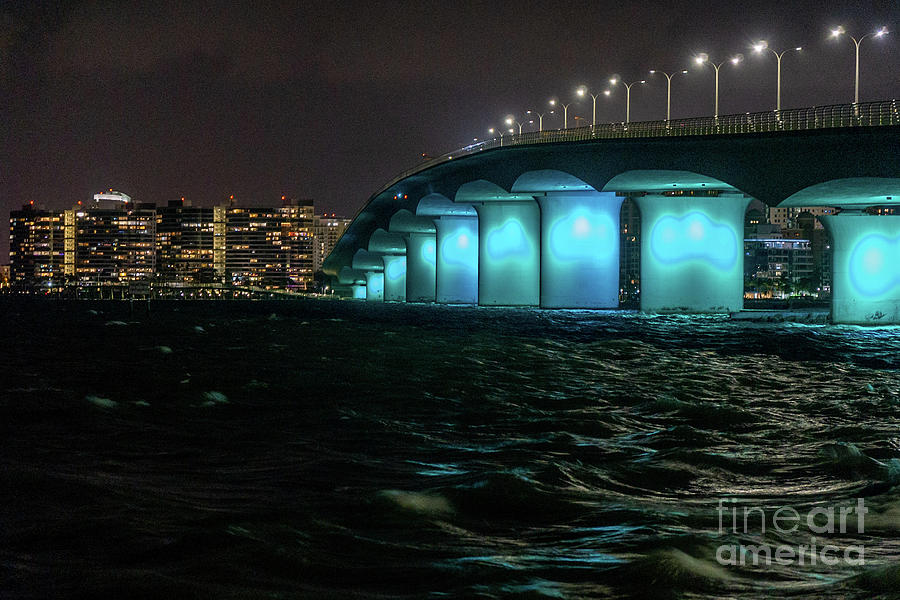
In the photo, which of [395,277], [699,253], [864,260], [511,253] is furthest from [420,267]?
[864,260]

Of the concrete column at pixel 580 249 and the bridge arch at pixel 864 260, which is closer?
the bridge arch at pixel 864 260

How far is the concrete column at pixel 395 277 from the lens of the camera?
177 meters

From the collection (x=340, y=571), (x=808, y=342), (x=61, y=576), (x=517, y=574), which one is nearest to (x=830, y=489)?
(x=517, y=574)

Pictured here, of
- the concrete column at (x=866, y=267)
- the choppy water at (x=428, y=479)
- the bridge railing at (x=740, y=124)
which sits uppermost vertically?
the bridge railing at (x=740, y=124)

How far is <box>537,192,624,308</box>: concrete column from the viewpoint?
304 ft

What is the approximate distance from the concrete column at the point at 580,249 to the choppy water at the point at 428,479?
62.1 meters

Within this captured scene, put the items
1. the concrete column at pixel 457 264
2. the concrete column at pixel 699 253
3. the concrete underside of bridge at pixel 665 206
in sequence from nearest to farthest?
the concrete underside of bridge at pixel 665 206 → the concrete column at pixel 699 253 → the concrete column at pixel 457 264

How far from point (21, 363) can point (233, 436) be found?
66.0ft

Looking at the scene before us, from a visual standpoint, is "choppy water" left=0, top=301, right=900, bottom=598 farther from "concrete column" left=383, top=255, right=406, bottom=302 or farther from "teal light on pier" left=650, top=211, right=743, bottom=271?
"concrete column" left=383, top=255, right=406, bottom=302

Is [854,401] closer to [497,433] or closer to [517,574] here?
[497,433]

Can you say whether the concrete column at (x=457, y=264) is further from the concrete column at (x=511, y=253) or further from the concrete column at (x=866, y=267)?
the concrete column at (x=866, y=267)

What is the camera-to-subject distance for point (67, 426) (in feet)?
59.3

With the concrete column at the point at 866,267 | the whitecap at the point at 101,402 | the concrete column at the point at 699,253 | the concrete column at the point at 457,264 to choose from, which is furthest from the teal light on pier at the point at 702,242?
the whitecap at the point at 101,402

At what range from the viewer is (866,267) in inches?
2714
